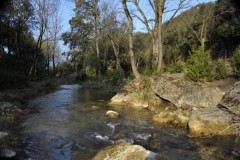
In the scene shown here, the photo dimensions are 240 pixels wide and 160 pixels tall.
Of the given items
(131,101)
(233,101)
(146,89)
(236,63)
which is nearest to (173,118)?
(233,101)

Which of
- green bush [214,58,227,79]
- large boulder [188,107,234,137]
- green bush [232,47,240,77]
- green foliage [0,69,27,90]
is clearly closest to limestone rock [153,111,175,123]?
large boulder [188,107,234,137]

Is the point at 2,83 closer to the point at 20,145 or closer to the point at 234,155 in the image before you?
the point at 20,145

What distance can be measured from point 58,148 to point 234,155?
14.8 feet

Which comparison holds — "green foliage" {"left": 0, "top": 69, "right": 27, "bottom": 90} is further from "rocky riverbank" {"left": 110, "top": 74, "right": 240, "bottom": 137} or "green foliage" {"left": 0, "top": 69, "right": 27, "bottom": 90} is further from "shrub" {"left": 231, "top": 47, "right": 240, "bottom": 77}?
"shrub" {"left": 231, "top": 47, "right": 240, "bottom": 77}

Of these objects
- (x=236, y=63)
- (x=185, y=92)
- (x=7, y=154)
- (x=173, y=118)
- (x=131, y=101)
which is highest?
(x=236, y=63)

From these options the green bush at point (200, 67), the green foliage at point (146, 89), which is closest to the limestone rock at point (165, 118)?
the green bush at point (200, 67)

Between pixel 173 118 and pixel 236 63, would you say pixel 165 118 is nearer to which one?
pixel 173 118

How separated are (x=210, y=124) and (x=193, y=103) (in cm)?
328

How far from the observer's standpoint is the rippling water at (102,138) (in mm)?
7316

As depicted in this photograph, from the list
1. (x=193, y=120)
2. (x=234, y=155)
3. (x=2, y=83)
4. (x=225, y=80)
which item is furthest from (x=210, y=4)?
(x=234, y=155)

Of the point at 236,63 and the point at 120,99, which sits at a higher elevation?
the point at 236,63

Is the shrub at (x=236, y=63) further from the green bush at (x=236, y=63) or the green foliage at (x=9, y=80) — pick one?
the green foliage at (x=9, y=80)

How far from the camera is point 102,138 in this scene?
8781 mm

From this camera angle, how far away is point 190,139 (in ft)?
28.6
